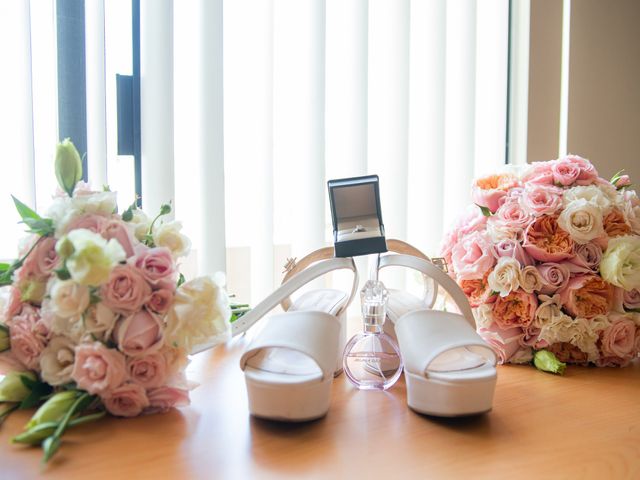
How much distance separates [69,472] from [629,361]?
0.75m

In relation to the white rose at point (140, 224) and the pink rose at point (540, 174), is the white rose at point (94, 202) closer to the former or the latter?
the white rose at point (140, 224)

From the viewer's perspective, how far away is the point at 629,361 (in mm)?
859

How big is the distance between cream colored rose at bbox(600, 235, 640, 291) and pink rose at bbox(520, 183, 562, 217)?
0.31 ft

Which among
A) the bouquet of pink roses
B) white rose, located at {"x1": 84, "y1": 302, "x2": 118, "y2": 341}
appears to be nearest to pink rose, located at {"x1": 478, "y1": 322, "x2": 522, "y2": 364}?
the bouquet of pink roses

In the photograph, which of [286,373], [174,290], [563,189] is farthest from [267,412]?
[563,189]

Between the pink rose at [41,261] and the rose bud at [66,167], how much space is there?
0.07 m

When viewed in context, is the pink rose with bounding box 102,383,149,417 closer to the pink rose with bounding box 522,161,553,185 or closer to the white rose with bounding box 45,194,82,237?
the white rose with bounding box 45,194,82,237

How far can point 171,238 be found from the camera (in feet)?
2.13

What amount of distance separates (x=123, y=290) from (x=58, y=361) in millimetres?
106

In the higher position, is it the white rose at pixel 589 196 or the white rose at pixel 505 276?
the white rose at pixel 589 196

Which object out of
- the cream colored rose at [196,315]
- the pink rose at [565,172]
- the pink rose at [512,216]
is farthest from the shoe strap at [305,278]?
the pink rose at [565,172]

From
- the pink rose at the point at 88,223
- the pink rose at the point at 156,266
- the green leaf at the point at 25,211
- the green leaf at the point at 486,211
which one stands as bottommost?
the pink rose at the point at 156,266

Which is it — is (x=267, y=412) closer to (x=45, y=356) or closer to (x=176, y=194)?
(x=45, y=356)

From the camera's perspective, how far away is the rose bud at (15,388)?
2.02 ft
